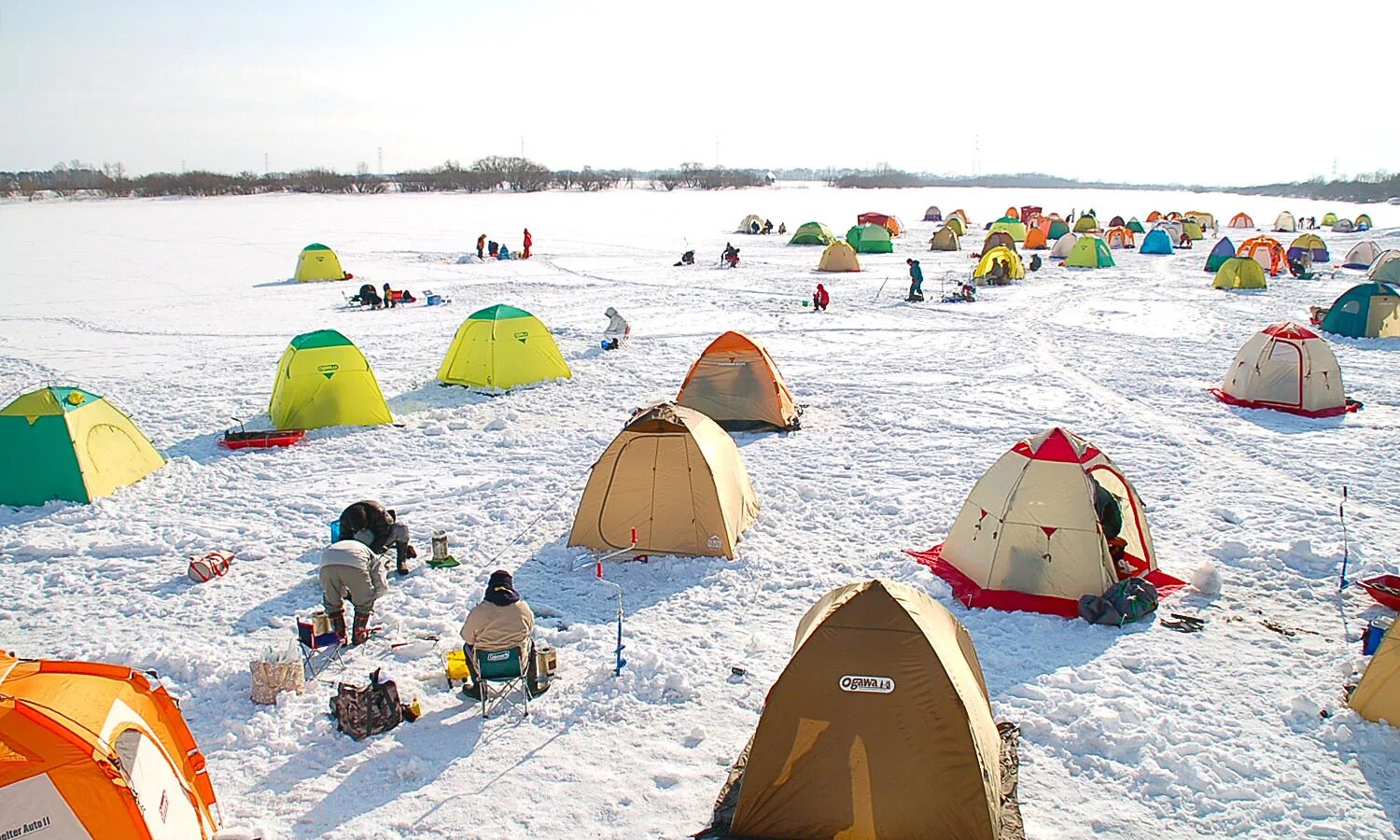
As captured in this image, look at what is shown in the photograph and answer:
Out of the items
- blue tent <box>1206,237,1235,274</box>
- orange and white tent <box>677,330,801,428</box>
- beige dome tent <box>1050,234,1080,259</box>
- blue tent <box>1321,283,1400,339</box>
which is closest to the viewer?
orange and white tent <box>677,330,801,428</box>

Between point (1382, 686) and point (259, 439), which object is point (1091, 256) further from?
point (1382, 686)

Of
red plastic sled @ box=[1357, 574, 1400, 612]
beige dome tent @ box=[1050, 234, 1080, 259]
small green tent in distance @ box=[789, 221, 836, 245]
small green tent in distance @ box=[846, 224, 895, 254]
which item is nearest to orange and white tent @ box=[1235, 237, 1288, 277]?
beige dome tent @ box=[1050, 234, 1080, 259]

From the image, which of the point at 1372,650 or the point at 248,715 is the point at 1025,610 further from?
the point at 248,715

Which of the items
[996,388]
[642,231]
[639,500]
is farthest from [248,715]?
[642,231]

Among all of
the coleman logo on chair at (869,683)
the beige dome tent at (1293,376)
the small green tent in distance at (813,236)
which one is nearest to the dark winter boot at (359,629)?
the coleman logo on chair at (869,683)

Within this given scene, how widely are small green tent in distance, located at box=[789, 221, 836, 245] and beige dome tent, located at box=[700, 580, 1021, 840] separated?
4235cm

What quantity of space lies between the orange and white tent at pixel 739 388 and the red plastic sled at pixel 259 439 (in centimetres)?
616

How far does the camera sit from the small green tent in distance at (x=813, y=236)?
153 ft

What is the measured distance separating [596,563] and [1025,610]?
14.3ft

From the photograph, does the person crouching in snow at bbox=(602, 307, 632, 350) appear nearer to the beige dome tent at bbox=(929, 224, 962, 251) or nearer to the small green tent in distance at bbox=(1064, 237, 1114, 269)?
the small green tent in distance at bbox=(1064, 237, 1114, 269)

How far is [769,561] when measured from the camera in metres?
9.78

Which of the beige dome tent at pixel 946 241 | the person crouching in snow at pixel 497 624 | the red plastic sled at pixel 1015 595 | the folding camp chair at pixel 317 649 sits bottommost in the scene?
the folding camp chair at pixel 317 649

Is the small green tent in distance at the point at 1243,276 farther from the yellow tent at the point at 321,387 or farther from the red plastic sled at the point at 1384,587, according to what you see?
the yellow tent at the point at 321,387

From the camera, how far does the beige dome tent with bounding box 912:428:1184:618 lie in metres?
8.70
